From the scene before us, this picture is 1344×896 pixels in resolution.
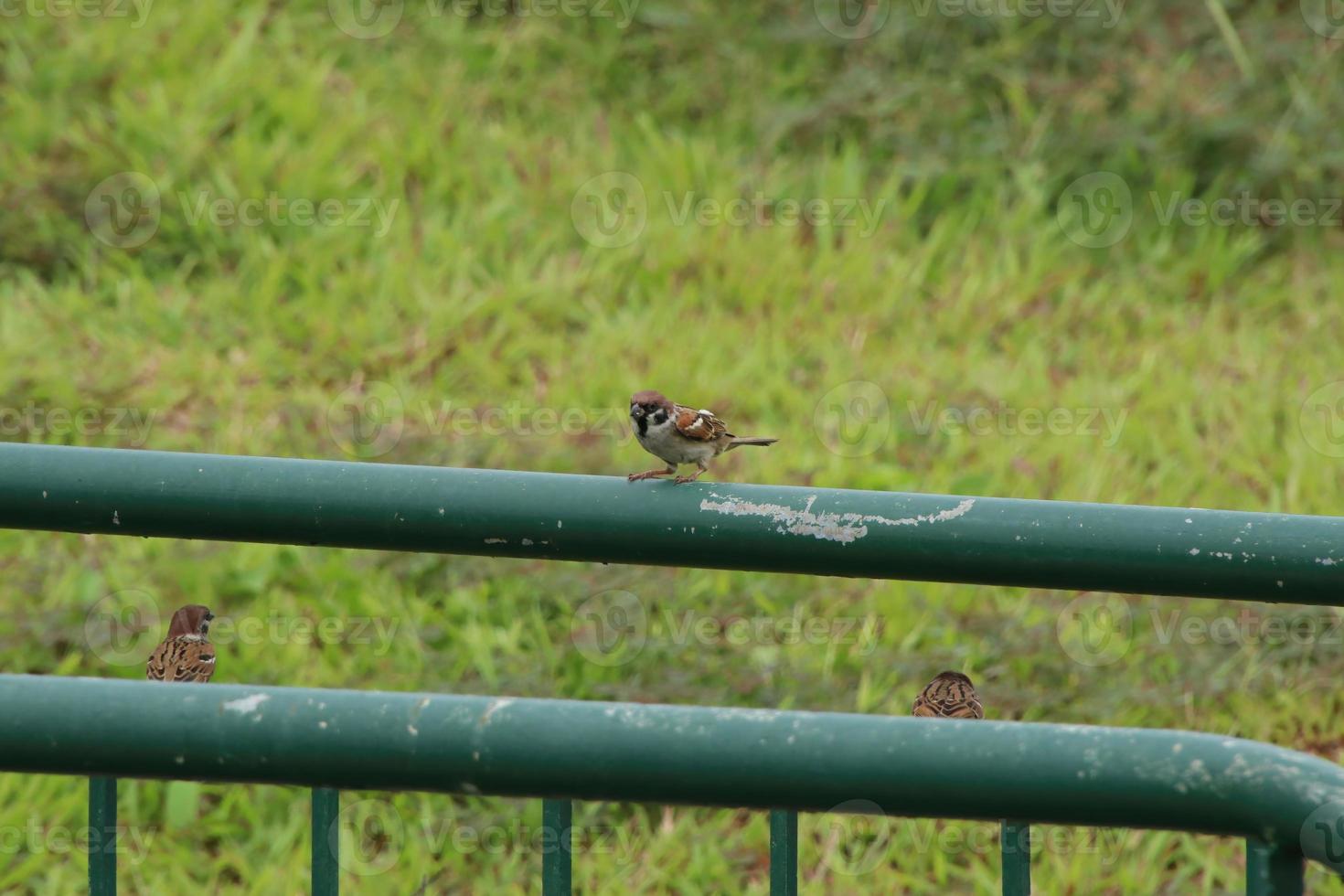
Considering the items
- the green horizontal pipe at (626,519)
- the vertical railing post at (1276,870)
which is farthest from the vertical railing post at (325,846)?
the vertical railing post at (1276,870)

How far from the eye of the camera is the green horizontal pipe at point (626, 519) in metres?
2.19

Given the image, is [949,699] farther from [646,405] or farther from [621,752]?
[621,752]

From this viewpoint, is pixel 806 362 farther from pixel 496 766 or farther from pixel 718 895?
pixel 496 766

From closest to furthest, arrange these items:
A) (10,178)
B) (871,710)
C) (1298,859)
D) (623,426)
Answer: (1298,859)
(871,710)
(623,426)
(10,178)

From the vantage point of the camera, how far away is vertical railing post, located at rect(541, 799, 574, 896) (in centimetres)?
166

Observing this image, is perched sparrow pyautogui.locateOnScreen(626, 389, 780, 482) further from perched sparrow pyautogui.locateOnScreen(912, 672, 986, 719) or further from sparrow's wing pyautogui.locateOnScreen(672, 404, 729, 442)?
perched sparrow pyautogui.locateOnScreen(912, 672, 986, 719)

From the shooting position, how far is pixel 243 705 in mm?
1481

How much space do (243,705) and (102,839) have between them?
1.26 feet

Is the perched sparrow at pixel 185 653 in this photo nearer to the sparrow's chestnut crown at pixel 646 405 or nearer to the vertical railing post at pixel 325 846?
the sparrow's chestnut crown at pixel 646 405

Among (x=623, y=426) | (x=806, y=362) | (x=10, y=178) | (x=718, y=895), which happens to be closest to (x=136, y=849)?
(x=718, y=895)

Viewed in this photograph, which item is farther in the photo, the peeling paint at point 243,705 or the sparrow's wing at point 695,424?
the sparrow's wing at point 695,424

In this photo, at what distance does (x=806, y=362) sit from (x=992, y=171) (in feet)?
5.91

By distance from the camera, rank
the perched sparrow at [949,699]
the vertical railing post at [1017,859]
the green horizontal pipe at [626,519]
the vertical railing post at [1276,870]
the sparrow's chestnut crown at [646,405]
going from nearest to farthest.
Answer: the vertical railing post at [1276,870] → the vertical railing post at [1017,859] → the green horizontal pipe at [626,519] → the perched sparrow at [949,699] → the sparrow's chestnut crown at [646,405]

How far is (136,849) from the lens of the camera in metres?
4.80
